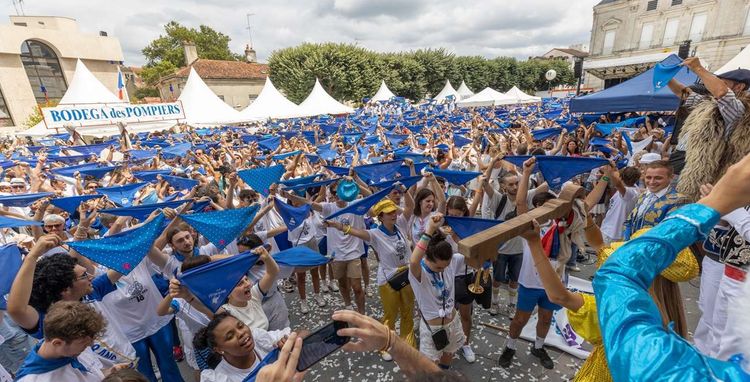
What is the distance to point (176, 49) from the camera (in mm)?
48969

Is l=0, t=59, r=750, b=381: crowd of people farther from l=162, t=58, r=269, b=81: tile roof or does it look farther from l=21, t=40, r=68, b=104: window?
l=21, t=40, r=68, b=104: window

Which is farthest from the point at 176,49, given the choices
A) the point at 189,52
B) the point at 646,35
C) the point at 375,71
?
the point at 646,35

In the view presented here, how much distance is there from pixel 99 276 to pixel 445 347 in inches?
132

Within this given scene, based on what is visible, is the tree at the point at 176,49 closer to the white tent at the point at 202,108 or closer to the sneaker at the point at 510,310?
the white tent at the point at 202,108

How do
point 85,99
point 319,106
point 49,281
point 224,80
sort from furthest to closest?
point 224,80, point 319,106, point 85,99, point 49,281

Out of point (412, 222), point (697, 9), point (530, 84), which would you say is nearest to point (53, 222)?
point (412, 222)

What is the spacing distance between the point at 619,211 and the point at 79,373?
6005 mm

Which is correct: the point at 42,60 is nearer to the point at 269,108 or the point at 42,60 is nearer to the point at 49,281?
the point at 269,108

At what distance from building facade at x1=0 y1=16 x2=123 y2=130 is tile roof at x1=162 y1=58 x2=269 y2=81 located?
6.62 m

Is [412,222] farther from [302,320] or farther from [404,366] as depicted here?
A: [404,366]

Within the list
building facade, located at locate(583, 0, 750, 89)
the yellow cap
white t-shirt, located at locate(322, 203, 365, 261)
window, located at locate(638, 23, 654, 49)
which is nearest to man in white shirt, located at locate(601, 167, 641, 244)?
the yellow cap

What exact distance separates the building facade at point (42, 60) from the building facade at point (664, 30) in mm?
46645

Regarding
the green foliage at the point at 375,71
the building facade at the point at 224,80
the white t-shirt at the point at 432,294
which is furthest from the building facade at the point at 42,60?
the white t-shirt at the point at 432,294

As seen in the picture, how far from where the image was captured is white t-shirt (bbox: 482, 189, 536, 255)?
4387 mm
